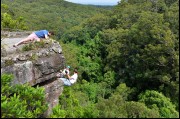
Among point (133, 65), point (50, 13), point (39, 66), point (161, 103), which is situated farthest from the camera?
point (50, 13)

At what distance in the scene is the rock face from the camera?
32.8ft

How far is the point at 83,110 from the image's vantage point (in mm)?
9938

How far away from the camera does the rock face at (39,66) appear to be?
32.8 ft

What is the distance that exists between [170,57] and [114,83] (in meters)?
6.07

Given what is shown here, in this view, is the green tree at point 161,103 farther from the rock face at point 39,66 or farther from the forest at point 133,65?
the rock face at point 39,66

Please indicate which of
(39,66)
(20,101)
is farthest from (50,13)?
(20,101)

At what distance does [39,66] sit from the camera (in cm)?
1079

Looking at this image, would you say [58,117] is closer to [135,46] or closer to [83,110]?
[83,110]

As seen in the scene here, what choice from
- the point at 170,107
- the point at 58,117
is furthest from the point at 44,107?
the point at 170,107

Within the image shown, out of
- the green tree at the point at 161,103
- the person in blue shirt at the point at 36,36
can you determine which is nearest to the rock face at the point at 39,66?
the person in blue shirt at the point at 36,36

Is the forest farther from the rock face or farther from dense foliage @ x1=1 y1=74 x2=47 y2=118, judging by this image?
dense foliage @ x1=1 y1=74 x2=47 y2=118

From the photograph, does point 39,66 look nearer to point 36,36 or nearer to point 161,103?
point 36,36

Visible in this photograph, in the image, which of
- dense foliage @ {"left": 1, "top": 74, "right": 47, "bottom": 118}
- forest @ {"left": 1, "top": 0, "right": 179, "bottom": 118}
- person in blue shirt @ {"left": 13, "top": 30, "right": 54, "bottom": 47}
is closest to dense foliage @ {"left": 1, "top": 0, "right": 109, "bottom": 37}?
forest @ {"left": 1, "top": 0, "right": 179, "bottom": 118}

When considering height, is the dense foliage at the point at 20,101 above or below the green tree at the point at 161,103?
above
